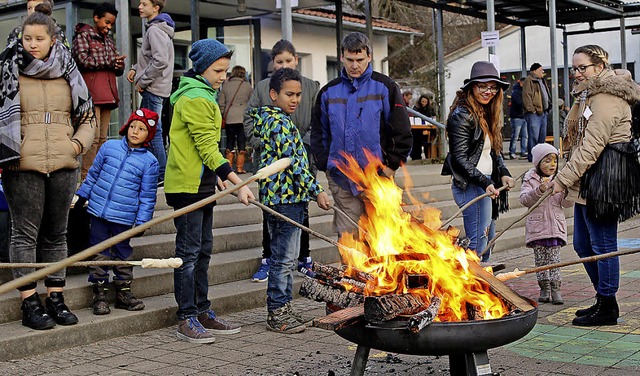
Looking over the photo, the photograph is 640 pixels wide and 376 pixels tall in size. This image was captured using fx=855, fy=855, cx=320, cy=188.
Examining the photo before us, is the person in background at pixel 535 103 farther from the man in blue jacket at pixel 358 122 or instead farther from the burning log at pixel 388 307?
the burning log at pixel 388 307

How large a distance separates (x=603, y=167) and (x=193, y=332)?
3437mm

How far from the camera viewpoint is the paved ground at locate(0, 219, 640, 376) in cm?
566

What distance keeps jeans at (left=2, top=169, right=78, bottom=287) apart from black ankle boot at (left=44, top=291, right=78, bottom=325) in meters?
0.14

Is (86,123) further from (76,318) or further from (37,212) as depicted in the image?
(76,318)

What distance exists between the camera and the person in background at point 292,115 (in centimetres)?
794

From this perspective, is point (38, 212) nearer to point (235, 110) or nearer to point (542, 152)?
point (542, 152)

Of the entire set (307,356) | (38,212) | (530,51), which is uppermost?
(530,51)

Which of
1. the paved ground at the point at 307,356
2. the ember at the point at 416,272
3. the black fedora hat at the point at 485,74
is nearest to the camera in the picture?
the ember at the point at 416,272

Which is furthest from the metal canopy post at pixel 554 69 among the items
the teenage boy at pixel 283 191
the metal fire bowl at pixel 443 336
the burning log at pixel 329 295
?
the metal fire bowl at pixel 443 336

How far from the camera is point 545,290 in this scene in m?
8.00

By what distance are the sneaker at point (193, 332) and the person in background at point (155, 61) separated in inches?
114

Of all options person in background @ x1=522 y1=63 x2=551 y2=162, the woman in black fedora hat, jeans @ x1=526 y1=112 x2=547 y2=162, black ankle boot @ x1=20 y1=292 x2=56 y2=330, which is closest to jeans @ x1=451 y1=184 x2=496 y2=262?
the woman in black fedora hat

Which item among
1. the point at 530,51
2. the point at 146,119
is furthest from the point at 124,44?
the point at 530,51

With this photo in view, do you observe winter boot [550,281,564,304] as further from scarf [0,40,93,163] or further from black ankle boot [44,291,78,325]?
scarf [0,40,93,163]
